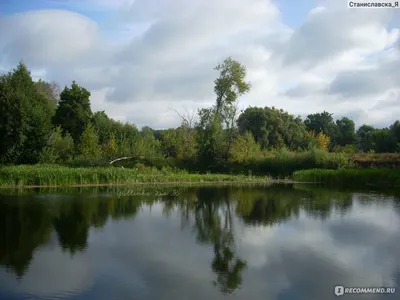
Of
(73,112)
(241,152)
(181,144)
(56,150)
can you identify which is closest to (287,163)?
(241,152)

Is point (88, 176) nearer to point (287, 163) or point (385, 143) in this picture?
point (287, 163)

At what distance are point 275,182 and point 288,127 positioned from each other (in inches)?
953

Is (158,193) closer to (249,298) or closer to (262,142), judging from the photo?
(249,298)

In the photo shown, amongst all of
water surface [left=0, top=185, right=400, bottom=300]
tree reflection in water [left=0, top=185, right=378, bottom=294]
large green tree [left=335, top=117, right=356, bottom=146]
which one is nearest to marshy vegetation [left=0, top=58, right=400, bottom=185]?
tree reflection in water [left=0, top=185, right=378, bottom=294]

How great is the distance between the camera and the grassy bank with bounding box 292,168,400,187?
94.1 ft

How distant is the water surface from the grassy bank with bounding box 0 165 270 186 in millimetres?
5488

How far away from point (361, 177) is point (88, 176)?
19214mm

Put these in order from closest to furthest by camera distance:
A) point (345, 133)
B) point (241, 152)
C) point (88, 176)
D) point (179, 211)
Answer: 1. point (179, 211)
2. point (88, 176)
3. point (241, 152)
4. point (345, 133)

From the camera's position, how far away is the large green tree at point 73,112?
39.1 metres

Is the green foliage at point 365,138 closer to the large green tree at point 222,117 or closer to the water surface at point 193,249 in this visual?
the large green tree at point 222,117

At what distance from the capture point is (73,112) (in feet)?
128

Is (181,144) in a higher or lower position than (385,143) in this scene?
lower

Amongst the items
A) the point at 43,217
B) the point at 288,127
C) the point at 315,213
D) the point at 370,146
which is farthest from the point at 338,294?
the point at 370,146

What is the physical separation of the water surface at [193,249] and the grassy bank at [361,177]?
1193 centimetres
